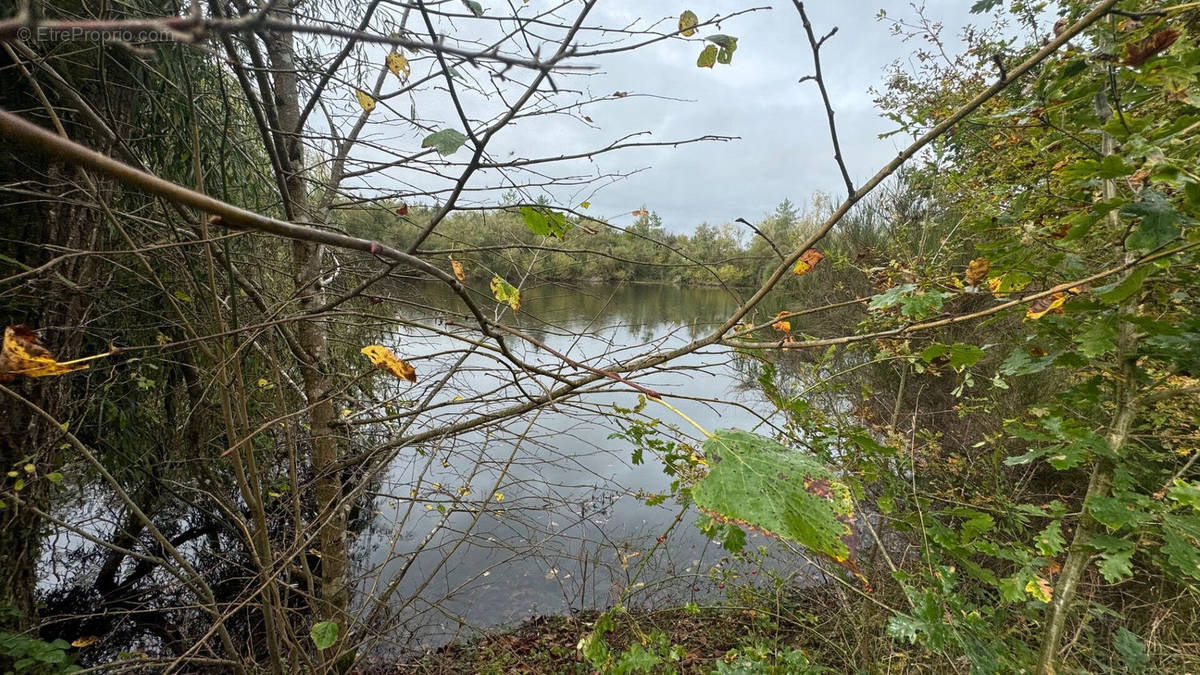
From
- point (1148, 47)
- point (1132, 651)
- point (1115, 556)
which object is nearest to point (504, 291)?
point (1148, 47)

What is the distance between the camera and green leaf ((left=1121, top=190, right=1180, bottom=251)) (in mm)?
835

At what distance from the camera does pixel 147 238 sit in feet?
6.58

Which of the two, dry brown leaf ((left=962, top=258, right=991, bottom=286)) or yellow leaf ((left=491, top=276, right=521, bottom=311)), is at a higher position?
dry brown leaf ((left=962, top=258, right=991, bottom=286))

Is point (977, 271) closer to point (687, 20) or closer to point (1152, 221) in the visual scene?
point (1152, 221)

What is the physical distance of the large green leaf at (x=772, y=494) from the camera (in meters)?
0.62

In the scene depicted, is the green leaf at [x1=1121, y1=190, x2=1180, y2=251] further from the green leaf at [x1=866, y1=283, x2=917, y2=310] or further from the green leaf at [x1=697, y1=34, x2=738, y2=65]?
the green leaf at [x1=697, y1=34, x2=738, y2=65]

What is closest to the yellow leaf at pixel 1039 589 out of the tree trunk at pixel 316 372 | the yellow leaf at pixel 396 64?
the tree trunk at pixel 316 372

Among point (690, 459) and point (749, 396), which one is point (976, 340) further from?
point (690, 459)

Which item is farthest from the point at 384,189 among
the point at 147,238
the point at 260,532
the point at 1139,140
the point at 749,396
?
the point at 749,396

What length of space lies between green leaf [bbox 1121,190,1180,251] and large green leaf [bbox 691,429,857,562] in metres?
0.76

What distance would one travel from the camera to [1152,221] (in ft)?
2.81

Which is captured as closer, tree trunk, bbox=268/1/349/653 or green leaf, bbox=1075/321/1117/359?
green leaf, bbox=1075/321/1117/359

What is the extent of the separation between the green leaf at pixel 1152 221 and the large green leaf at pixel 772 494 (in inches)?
30.0

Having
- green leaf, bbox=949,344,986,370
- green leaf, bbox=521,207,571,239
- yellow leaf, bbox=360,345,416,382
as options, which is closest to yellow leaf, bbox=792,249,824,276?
green leaf, bbox=949,344,986,370
